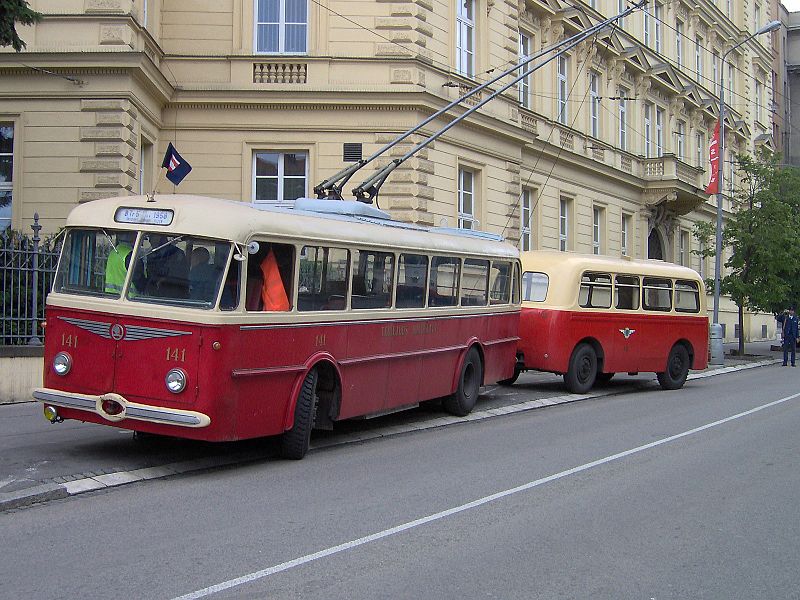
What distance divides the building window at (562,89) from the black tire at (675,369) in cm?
1250

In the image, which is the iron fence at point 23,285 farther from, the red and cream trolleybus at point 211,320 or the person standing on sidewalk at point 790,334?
the person standing on sidewalk at point 790,334

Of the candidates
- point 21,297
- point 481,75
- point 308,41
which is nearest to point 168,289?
point 21,297

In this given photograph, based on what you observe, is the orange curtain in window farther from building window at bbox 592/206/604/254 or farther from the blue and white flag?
building window at bbox 592/206/604/254

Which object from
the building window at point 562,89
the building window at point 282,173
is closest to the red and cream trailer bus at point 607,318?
the building window at point 282,173

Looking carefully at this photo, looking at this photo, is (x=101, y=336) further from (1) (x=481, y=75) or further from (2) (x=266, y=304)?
(1) (x=481, y=75)

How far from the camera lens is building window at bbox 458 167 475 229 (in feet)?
79.0

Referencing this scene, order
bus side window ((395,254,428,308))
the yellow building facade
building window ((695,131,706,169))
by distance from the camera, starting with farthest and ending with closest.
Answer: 1. building window ((695,131,706,169))
2. the yellow building facade
3. bus side window ((395,254,428,308))

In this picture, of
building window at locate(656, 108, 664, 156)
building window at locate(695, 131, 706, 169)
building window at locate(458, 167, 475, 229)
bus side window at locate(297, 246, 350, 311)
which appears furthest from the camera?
building window at locate(695, 131, 706, 169)

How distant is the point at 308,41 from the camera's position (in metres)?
21.5

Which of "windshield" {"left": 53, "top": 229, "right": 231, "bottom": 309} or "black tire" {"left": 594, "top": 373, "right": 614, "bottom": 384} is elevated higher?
"windshield" {"left": 53, "top": 229, "right": 231, "bottom": 309}

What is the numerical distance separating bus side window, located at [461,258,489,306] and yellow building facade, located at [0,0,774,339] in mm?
7420

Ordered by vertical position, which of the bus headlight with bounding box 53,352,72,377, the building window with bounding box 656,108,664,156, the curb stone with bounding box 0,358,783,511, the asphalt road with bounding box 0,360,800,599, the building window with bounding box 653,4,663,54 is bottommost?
the asphalt road with bounding box 0,360,800,599

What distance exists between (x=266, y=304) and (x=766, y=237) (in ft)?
86.2

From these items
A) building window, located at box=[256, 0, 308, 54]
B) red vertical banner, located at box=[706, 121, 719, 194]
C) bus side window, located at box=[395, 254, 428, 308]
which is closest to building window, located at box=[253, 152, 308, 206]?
building window, located at box=[256, 0, 308, 54]
